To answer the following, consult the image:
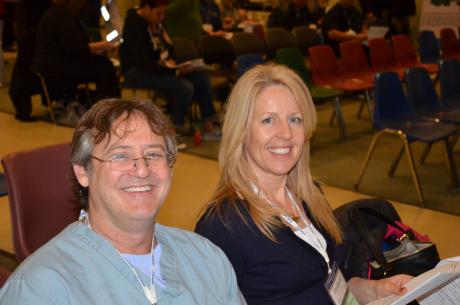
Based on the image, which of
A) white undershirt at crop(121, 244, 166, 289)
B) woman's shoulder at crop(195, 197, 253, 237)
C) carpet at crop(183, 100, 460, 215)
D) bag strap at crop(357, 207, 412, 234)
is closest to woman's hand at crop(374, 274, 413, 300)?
bag strap at crop(357, 207, 412, 234)

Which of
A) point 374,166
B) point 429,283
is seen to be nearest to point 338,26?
point 374,166

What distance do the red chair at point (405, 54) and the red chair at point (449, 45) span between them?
858mm

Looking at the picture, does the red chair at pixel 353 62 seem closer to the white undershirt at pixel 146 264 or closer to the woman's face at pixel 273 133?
the woman's face at pixel 273 133

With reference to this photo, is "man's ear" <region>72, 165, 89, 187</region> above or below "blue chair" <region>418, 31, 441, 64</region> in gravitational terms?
above

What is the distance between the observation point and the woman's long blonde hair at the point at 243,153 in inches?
81.7

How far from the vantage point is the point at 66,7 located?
645cm

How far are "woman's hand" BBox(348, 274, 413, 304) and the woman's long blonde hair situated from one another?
0.57ft

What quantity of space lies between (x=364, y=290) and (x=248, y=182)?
540mm

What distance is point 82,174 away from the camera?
1.67 m

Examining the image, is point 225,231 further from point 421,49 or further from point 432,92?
point 421,49

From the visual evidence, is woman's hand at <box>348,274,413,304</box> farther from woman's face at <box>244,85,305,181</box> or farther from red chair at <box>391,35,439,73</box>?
red chair at <box>391,35,439,73</box>

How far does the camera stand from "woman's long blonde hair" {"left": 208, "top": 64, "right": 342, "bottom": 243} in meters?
2.07

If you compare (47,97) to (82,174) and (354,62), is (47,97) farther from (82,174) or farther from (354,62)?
(82,174)

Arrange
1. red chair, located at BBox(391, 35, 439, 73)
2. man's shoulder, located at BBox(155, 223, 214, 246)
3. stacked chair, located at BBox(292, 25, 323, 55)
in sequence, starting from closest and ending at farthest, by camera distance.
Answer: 1. man's shoulder, located at BBox(155, 223, 214, 246)
2. red chair, located at BBox(391, 35, 439, 73)
3. stacked chair, located at BBox(292, 25, 323, 55)
